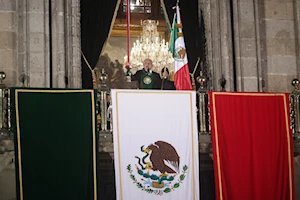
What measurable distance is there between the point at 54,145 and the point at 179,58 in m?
2.61

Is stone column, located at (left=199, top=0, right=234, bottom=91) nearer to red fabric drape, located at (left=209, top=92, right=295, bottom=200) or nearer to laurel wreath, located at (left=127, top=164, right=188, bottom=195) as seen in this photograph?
red fabric drape, located at (left=209, top=92, right=295, bottom=200)

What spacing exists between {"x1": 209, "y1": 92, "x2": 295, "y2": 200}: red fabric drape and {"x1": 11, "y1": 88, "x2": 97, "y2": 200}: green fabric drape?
1.92 meters

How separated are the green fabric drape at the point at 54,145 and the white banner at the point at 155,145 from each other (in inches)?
17.2

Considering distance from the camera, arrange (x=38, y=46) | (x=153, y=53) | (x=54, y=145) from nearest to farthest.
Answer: (x=54, y=145), (x=38, y=46), (x=153, y=53)

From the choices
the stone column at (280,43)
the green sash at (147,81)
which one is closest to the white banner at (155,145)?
the green sash at (147,81)

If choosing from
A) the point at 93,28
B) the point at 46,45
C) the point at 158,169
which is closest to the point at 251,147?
the point at 158,169

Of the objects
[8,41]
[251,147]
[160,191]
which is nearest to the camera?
[160,191]

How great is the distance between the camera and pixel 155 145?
8680 millimetres

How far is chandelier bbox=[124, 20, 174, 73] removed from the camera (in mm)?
12562

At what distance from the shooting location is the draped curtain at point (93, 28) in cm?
1011

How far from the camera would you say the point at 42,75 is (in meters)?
9.38

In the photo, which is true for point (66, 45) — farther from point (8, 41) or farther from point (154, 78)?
point (154, 78)

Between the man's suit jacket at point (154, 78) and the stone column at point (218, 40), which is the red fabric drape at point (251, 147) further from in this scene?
the man's suit jacket at point (154, 78)

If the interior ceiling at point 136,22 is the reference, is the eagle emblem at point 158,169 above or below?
below
